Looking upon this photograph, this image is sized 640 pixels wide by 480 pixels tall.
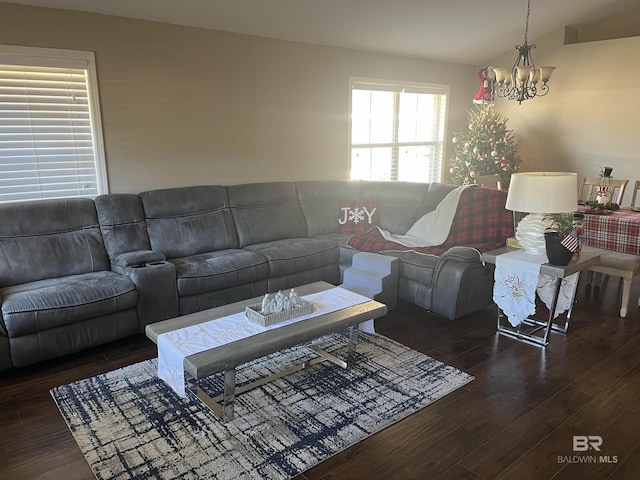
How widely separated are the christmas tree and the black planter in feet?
9.99

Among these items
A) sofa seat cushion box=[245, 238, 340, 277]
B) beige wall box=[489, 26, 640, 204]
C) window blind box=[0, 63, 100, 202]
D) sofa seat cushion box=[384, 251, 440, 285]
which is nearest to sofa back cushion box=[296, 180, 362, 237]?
sofa seat cushion box=[245, 238, 340, 277]

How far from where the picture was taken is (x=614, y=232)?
401 centimetres

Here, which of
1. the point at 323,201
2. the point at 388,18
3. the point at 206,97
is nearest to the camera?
the point at 206,97

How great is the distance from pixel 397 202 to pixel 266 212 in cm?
137

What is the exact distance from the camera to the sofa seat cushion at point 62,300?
9.42 feet

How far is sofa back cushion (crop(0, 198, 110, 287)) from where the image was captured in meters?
3.41

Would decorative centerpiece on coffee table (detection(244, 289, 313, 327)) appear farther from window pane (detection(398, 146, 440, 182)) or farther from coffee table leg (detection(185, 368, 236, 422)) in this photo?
window pane (detection(398, 146, 440, 182))

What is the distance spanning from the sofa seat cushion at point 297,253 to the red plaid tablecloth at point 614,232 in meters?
2.19

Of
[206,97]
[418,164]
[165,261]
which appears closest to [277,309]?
[165,261]

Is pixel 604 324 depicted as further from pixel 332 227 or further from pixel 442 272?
pixel 332 227

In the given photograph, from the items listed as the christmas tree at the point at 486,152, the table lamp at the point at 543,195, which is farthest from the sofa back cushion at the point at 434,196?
the christmas tree at the point at 486,152

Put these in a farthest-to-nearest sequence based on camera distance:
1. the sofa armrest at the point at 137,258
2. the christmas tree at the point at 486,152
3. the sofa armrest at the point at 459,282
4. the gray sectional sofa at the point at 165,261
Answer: the christmas tree at the point at 486,152 < the sofa armrest at the point at 459,282 < the sofa armrest at the point at 137,258 < the gray sectional sofa at the point at 165,261

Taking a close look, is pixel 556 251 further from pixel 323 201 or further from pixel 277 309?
pixel 323 201

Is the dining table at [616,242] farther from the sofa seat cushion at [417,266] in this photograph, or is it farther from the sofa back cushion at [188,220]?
the sofa back cushion at [188,220]
